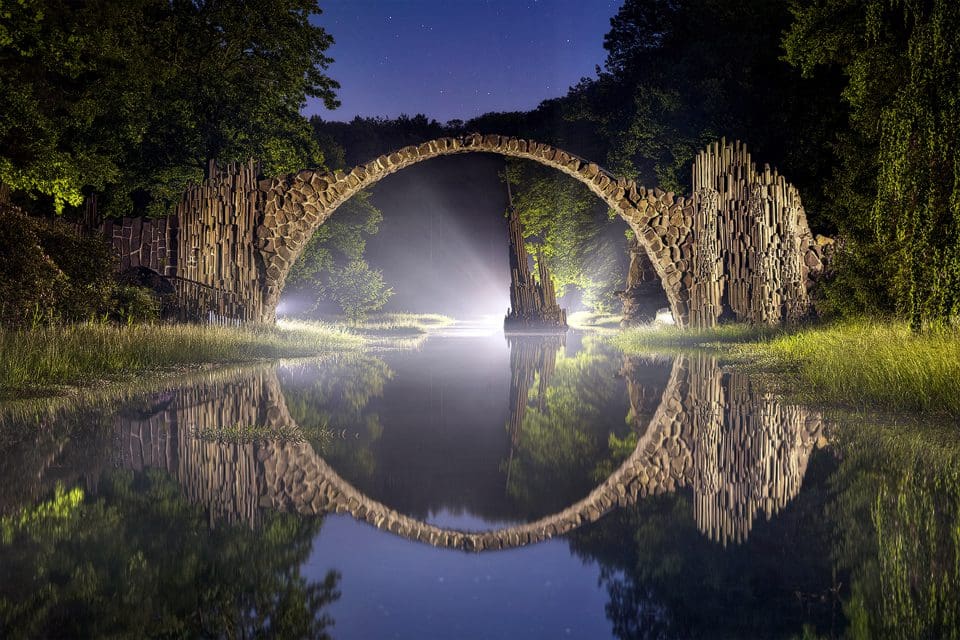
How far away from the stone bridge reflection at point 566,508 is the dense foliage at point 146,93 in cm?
1031

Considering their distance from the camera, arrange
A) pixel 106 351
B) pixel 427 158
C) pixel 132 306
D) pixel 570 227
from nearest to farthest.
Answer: pixel 106 351
pixel 132 306
pixel 427 158
pixel 570 227

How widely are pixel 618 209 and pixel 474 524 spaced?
1962 centimetres

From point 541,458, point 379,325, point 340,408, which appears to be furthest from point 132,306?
point 379,325

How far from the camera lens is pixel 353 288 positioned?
3800cm

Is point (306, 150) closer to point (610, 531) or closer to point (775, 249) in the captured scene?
point (775, 249)

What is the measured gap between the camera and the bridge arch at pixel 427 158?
75.8 ft

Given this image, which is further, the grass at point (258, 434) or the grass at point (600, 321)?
the grass at point (600, 321)

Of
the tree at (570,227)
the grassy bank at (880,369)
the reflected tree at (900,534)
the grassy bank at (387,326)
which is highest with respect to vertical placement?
the tree at (570,227)

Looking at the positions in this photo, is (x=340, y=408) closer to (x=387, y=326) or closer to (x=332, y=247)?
(x=332, y=247)

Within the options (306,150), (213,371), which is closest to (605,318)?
(306,150)

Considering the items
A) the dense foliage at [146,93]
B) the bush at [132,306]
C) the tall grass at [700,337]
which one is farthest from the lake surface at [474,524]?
the tall grass at [700,337]

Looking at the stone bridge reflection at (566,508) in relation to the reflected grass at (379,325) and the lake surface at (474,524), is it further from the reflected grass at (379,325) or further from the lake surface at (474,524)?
the reflected grass at (379,325)

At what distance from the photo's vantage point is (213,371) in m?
15.4

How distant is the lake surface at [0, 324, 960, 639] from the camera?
3660 millimetres
